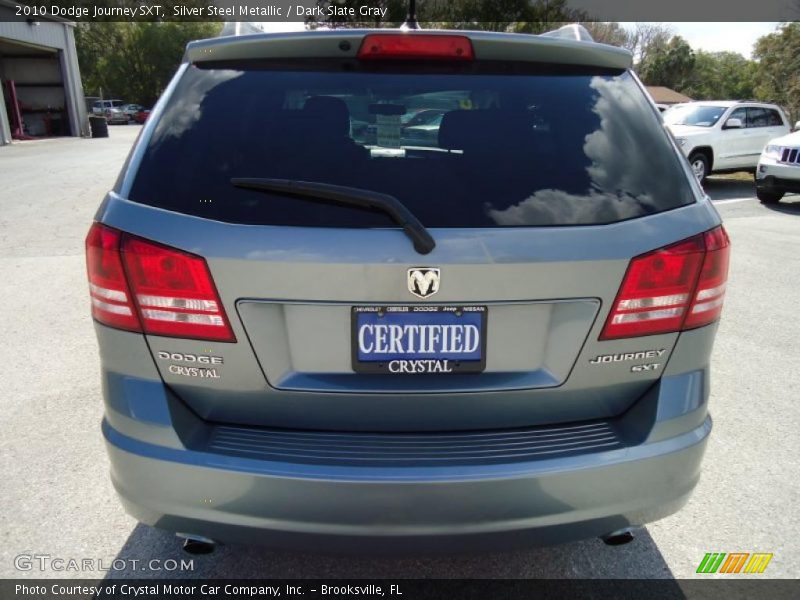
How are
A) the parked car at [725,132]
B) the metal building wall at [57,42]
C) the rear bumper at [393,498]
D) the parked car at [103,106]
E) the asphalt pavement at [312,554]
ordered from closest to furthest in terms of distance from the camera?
1. the rear bumper at [393,498]
2. the asphalt pavement at [312,554]
3. the parked car at [725,132]
4. the metal building wall at [57,42]
5. the parked car at [103,106]

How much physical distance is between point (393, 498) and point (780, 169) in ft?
39.2

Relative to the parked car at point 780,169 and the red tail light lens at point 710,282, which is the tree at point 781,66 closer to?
the parked car at point 780,169

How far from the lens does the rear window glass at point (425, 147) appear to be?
5.65ft

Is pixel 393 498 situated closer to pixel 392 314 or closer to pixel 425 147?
pixel 392 314

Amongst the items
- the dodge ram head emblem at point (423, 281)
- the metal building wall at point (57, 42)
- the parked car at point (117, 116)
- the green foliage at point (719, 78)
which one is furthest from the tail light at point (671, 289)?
the green foliage at point (719, 78)

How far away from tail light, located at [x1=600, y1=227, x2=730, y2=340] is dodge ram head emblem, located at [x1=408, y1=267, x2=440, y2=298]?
513 mm

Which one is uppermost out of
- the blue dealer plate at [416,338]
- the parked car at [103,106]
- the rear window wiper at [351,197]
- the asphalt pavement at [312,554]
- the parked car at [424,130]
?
the parked car at [424,130]

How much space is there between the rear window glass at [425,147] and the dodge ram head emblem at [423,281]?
135 mm

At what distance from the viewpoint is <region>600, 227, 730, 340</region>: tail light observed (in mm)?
1761

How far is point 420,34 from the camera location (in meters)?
1.90

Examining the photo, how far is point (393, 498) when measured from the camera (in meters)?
1.63

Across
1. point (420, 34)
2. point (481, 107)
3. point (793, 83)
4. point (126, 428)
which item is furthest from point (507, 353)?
point (793, 83)

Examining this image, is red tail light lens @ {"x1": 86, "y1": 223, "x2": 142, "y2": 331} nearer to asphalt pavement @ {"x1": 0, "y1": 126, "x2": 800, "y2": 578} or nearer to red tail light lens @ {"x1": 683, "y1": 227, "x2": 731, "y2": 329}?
asphalt pavement @ {"x1": 0, "y1": 126, "x2": 800, "y2": 578}

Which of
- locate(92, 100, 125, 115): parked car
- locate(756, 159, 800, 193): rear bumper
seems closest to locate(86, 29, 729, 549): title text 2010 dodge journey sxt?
locate(756, 159, 800, 193): rear bumper
